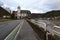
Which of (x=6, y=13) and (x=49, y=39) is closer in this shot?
(x=49, y=39)

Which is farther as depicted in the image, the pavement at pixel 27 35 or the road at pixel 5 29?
the road at pixel 5 29

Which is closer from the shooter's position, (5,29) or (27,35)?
(27,35)

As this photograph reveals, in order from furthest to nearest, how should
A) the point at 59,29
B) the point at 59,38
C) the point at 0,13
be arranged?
the point at 0,13, the point at 59,29, the point at 59,38

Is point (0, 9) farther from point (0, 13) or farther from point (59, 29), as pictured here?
point (59, 29)

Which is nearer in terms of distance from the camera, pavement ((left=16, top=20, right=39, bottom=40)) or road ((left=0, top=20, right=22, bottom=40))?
pavement ((left=16, top=20, right=39, bottom=40))

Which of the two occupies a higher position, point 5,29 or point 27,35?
point 27,35

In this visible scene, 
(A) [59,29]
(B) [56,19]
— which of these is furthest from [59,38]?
(B) [56,19]

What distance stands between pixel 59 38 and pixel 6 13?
182m

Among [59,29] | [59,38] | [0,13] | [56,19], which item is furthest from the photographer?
[0,13]

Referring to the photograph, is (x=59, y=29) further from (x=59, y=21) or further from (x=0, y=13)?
(x=0, y=13)

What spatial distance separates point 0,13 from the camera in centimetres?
18150

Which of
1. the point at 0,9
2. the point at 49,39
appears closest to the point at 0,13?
the point at 0,9

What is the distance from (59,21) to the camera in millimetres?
23250

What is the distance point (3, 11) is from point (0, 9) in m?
3.82
